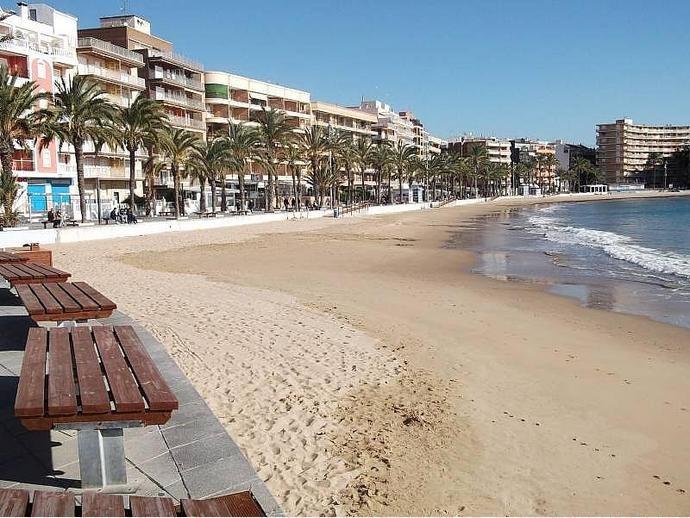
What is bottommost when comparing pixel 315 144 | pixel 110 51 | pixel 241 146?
pixel 241 146

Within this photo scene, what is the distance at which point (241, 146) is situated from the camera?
191ft

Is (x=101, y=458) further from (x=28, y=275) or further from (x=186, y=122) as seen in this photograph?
(x=186, y=122)

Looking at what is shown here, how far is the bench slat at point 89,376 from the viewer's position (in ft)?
11.7

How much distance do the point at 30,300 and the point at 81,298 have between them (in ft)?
1.66

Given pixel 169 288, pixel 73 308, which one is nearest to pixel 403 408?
pixel 73 308

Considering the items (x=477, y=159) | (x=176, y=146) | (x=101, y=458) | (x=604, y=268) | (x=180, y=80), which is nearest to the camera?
(x=101, y=458)

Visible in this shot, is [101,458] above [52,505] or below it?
below

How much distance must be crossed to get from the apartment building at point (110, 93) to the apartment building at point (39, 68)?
238 centimetres

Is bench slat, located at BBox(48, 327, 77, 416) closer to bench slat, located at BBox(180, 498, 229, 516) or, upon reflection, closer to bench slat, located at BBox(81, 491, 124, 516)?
bench slat, located at BBox(81, 491, 124, 516)

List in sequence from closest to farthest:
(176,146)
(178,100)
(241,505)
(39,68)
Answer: (241,505) → (39,68) → (176,146) → (178,100)

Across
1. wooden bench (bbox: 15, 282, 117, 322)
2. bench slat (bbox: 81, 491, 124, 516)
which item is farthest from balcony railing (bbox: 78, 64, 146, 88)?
bench slat (bbox: 81, 491, 124, 516)

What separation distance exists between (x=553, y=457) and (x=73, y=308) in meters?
4.74

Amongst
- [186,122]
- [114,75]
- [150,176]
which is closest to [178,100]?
[186,122]

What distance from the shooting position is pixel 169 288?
13617mm
